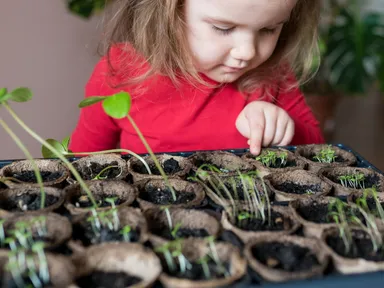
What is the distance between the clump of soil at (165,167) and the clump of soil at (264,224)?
255mm

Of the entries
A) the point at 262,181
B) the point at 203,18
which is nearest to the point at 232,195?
the point at 262,181

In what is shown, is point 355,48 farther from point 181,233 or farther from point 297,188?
point 181,233

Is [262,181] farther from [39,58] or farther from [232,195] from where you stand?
[39,58]

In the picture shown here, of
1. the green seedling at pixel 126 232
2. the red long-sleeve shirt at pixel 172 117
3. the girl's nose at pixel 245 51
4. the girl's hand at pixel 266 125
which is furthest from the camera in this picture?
the red long-sleeve shirt at pixel 172 117

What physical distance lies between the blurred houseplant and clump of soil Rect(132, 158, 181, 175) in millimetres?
1750

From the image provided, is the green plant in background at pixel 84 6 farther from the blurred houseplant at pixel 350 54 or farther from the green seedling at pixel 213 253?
the green seedling at pixel 213 253

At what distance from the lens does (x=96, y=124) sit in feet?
4.73

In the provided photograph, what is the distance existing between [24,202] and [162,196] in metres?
0.26

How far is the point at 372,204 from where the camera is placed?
88cm

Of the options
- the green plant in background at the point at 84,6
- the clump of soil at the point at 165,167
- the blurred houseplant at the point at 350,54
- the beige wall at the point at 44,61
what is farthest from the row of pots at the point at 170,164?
the blurred houseplant at the point at 350,54

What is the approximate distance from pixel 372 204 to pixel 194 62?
0.59 m

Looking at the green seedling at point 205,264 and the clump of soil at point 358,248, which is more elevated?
the clump of soil at point 358,248

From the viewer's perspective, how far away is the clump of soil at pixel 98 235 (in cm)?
73

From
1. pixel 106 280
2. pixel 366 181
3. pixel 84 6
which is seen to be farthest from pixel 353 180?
pixel 84 6
